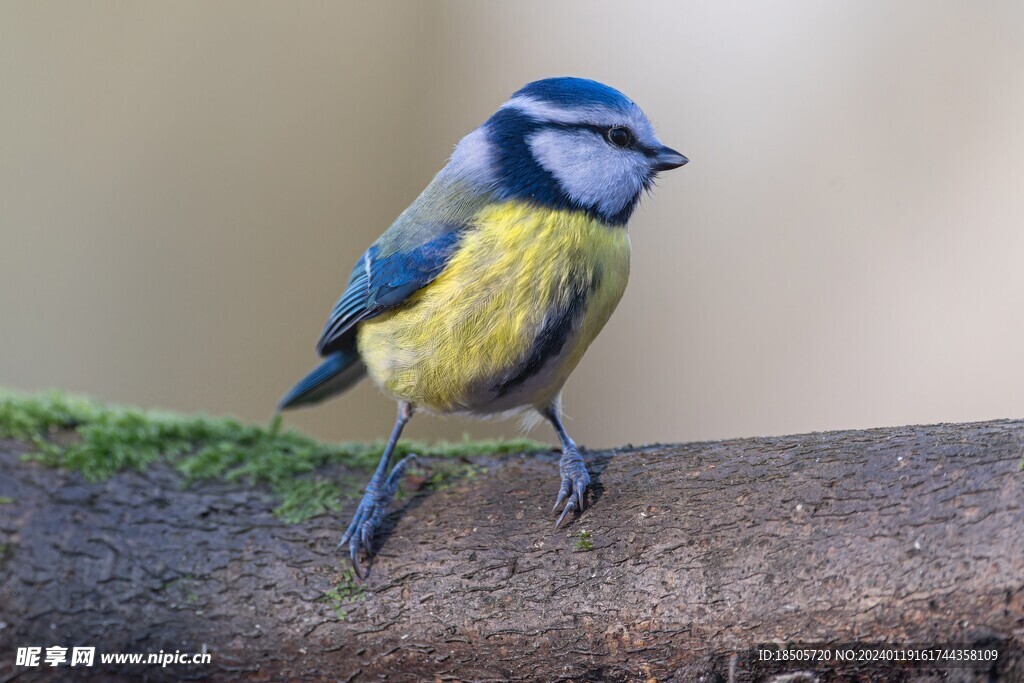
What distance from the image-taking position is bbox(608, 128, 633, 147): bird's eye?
101 inches

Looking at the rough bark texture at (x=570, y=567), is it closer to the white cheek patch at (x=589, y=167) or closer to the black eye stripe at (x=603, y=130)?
the white cheek patch at (x=589, y=167)

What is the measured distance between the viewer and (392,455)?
9.30ft

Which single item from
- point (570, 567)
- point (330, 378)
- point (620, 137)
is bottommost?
point (570, 567)

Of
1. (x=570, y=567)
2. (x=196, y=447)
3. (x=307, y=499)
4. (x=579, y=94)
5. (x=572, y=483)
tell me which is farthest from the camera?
(x=196, y=447)

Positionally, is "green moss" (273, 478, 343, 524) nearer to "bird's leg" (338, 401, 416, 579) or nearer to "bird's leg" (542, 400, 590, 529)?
"bird's leg" (338, 401, 416, 579)

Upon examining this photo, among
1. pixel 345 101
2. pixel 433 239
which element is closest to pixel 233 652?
pixel 433 239

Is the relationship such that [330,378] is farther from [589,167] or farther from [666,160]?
[666,160]

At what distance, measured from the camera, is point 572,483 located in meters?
2.36

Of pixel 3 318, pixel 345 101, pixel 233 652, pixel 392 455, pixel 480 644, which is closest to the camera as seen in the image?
pixel 480 644

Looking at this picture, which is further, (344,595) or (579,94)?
(579,94)

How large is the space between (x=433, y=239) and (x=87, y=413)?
56.3 inches

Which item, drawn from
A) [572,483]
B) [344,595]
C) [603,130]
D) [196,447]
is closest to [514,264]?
[603,130]

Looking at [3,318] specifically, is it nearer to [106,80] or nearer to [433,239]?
[106,80]

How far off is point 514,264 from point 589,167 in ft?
1.31
